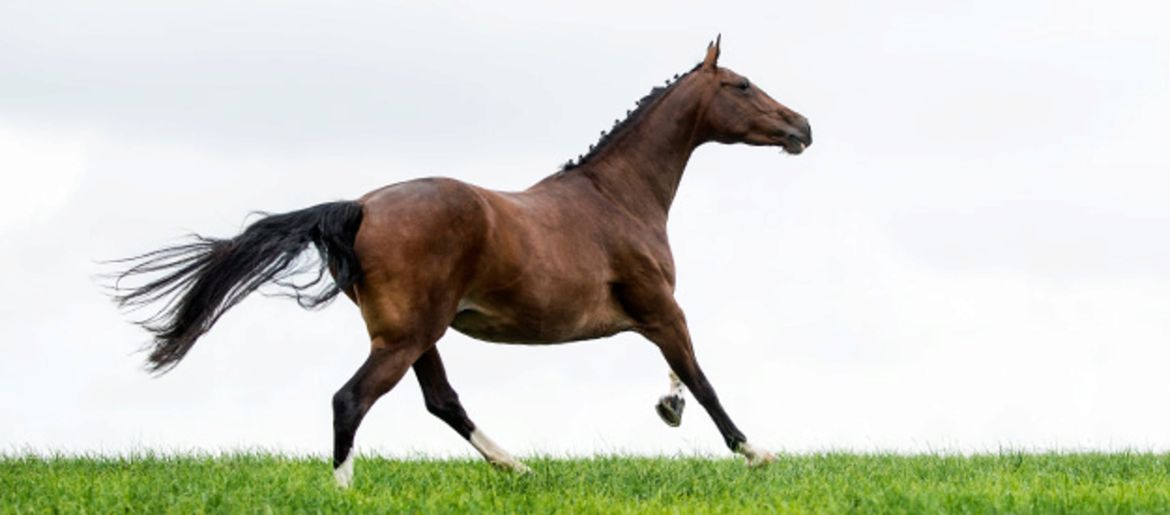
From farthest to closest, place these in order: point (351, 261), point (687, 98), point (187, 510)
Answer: point (687, 98)
point (351, 261)
point (187, 510)

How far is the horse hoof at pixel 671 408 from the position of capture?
10516 millimetres

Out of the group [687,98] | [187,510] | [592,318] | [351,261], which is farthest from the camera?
[687,98]

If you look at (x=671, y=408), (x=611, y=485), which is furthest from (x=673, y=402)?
(x=611, y=485)

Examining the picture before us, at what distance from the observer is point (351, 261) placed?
846 centimetres

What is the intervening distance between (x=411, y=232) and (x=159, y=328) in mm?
1786

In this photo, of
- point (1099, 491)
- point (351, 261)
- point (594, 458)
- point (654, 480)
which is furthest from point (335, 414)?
point (1099, 491)

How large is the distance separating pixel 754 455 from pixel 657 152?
220cm

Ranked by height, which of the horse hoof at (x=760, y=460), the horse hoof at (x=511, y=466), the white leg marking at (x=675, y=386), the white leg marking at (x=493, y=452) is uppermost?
the white leg marking at (x=675, y=386)

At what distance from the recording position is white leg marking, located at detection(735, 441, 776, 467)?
10.2m

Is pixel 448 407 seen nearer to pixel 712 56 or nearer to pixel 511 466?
pixel 511 466

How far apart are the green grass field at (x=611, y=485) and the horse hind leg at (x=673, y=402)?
373 millimetres

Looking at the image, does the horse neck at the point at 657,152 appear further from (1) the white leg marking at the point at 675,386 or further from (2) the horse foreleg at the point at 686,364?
(1) the white leg marking at the point at 675,386

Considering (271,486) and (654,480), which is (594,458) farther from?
(271,486)

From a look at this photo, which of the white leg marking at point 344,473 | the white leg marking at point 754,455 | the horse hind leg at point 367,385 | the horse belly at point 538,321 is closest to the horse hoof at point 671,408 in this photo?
the white leg marking at point 754,455
